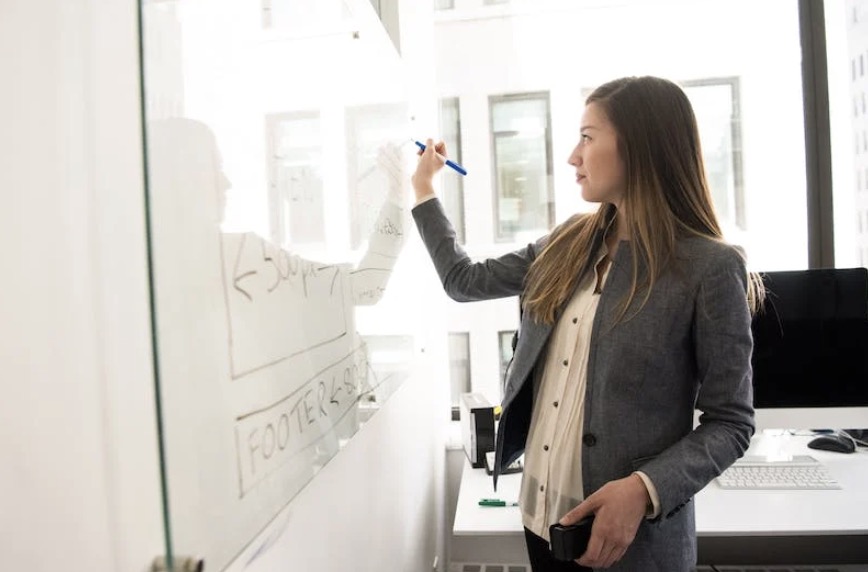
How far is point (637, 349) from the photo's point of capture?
1011 millimetres

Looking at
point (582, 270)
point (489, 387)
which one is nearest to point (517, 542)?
point (489, 387)

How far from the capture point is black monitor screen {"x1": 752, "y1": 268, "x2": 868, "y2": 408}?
68.0 inches

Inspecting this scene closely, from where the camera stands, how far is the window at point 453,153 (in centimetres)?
253

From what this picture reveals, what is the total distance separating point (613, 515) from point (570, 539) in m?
0.08

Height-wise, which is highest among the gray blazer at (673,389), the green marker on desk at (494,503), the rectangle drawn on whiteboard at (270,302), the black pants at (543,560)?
the rectangle drawn on whiteboard at (270,302)

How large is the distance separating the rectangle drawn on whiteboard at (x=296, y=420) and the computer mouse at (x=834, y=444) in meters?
1.87

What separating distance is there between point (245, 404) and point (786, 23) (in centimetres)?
287

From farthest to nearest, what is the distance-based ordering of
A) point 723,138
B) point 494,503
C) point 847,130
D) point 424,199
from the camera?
A: 1. point 723,138
2. point 847,130
3. point 494,503
4. point 424,199

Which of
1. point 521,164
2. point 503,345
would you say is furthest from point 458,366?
point 521,164

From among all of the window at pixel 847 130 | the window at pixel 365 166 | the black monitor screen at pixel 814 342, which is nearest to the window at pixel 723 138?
the window at pixel 847 130

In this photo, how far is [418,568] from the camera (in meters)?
1.64

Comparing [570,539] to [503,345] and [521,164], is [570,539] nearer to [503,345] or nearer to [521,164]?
Answer: [503,345]

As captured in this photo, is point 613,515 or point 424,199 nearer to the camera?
point 613,515

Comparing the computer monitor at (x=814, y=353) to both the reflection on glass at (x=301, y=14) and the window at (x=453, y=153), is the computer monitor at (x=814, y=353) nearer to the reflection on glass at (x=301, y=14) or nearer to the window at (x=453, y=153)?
the window at (x=453, y=153)
